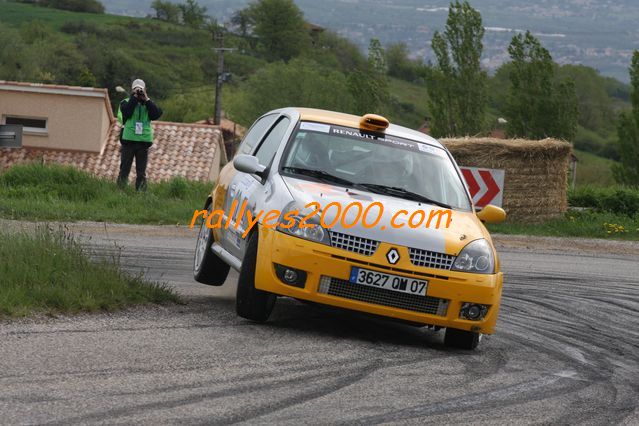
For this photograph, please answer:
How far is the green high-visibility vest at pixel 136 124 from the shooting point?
19672 millimetres

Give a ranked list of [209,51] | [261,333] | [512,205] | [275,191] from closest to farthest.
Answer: [261,333]
[275,191]
[512,205]
[209,51]

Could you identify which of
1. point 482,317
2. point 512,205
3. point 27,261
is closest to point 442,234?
point 482,317

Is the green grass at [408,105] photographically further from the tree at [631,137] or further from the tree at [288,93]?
the tree at [631,137]

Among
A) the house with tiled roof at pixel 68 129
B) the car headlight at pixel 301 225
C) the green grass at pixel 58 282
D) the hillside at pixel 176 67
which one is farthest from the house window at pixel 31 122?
the car headlight at pixel 301 225

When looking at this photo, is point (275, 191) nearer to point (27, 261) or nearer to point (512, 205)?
point (27, 261)

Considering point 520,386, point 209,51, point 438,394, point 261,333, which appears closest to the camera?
point 438,394

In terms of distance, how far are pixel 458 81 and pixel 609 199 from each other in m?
51.8

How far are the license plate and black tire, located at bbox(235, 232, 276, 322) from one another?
0.67 m

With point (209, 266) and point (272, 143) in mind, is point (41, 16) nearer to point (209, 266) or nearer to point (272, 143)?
point (209, 266)

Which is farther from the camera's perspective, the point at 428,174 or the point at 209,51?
the point at 209,51

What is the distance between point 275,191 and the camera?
895cm

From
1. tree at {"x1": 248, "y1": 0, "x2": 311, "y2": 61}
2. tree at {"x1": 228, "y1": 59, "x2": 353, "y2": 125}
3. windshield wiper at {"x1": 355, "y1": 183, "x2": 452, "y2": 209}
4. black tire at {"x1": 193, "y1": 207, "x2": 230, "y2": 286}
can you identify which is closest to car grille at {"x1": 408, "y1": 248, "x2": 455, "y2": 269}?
windshield wiper at {"x1": 355, "y1": 183, "x2": 452, "y2": 209}

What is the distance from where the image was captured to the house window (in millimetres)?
48625

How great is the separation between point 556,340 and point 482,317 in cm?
107
